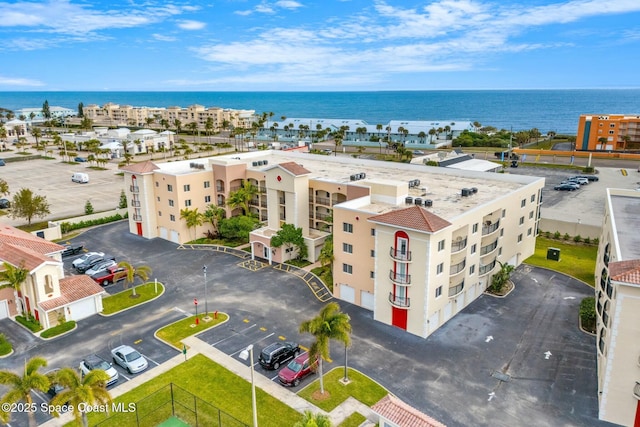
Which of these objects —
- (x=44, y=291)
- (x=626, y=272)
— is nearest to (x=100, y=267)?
(x=44, y=291)

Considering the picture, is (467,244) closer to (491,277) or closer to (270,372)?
(491,277)

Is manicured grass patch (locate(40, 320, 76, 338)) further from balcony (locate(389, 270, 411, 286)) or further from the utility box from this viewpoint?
the utility box

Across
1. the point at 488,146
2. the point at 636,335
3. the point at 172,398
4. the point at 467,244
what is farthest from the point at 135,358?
the point at 488,146

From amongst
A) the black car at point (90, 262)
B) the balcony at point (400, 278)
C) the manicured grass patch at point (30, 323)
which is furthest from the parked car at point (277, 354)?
the black car at point (90, 262)

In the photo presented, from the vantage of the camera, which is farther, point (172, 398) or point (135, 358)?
point (135, 358)

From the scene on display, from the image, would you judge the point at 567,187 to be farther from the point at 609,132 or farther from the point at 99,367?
the point at 99,367

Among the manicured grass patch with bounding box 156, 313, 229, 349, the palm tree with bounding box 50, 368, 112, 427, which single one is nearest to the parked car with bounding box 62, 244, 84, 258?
the manicured grass patch with bounding box 156, 313, 229, 349

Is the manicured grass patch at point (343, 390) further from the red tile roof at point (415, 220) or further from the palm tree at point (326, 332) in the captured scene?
the red tile roof at point (415, 220)
